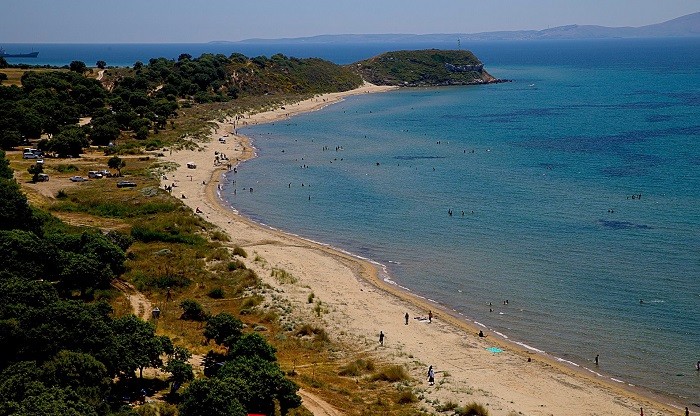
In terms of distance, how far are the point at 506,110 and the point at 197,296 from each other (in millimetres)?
120557

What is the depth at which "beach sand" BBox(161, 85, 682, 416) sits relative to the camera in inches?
1205

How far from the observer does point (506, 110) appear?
150 metres

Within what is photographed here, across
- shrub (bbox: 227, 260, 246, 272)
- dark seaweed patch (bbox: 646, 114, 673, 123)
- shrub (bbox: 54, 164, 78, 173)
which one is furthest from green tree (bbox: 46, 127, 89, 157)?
dark seaweed patch (bbox: 646, 114, 673, 123)

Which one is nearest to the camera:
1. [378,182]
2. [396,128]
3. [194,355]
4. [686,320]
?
[194,355]

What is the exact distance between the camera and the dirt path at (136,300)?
121ft

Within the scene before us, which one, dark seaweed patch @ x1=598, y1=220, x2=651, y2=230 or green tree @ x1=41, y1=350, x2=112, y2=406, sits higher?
green tree @ x1=41, y1=350, x2=112, y2=406

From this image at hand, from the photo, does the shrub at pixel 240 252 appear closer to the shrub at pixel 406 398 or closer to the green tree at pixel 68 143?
the shrub at pixel 406 398

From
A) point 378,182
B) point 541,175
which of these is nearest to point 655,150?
point 541,175

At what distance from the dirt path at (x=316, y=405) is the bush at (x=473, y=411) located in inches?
203

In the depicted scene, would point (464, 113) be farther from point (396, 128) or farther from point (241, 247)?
point (241, 247)

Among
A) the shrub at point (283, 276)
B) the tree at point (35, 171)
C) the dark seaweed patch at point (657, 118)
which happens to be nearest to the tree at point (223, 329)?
the shrub at point (283, 276)

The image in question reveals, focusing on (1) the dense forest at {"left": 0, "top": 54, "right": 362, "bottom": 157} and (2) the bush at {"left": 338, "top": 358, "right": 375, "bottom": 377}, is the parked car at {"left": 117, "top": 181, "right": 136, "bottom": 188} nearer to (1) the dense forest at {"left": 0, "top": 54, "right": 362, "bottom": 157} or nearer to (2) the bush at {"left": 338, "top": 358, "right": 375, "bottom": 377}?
(1) the dense forest at {"left": 0, "top": 54, "right": 362, "bottom": 157}

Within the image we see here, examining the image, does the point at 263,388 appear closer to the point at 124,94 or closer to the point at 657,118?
the point at 124,94

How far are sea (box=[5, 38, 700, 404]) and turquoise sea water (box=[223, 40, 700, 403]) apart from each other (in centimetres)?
17
